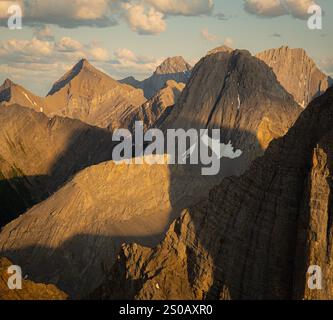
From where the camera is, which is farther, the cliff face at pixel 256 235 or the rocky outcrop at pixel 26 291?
the rocky outcrop at pixel 26 291

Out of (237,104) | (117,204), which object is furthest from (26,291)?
(237,104)

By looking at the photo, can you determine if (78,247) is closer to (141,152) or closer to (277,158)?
(141,152)

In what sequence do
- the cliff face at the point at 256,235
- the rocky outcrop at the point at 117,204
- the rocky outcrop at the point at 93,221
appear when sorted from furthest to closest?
1. the rocky outcrop at the point at 117,204
2. the rocky outcrop at the point at 93,221
3. the cliff face at the point at 256,235

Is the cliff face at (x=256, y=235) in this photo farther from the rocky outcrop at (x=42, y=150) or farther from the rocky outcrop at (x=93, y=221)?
the rocky outcrop at (x=42, y=150)

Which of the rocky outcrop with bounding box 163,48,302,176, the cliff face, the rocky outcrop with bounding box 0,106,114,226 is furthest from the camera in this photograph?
the rocky outcrop with bounding box 0,106,114,226

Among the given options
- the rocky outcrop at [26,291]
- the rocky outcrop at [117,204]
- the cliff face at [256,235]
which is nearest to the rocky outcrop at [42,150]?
the rocky outcrop at [117,204]

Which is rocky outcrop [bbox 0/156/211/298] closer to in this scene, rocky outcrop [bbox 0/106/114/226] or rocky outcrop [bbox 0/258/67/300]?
rocky outcrop [bbox 0/258/67/300]

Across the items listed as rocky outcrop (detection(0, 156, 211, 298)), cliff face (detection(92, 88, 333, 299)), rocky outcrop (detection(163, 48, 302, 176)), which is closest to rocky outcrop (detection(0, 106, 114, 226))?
rocky outcrop (detection(163, 48, 302, 176))
